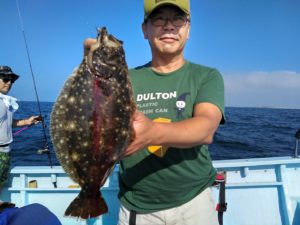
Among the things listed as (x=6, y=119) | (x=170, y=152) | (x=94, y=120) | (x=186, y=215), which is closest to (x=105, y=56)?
(x=94, y=120)

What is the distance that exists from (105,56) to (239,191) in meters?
3.34

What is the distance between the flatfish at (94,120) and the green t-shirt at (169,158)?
535 mm

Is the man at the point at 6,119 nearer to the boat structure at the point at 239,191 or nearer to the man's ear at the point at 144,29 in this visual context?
the boat structure at the point at 239,191

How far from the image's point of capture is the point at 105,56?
6.40 ft

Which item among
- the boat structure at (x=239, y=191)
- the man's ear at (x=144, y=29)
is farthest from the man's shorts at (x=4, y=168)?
the man's ear at (x=144, y=29)

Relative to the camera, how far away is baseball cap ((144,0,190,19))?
231 cm

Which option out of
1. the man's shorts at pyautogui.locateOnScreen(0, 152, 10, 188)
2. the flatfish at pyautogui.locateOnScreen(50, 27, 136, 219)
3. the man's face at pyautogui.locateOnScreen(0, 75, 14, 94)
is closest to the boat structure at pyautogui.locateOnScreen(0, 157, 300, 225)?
the man's shorts at pyautogui.locateOnScreen(0, 152, 10, 188)

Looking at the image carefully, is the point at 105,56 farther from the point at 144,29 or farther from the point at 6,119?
the point at 6,119

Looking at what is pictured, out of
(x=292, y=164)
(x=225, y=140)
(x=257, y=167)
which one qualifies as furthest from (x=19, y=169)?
(x=225, y=140)

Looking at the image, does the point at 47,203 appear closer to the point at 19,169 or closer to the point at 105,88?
the point at 19,169

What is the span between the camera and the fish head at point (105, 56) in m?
1.91

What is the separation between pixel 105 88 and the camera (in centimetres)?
187

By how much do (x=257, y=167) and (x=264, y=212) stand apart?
652mm

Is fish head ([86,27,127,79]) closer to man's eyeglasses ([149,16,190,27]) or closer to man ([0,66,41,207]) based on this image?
man's eyeglasses ([149,16,190,27])
